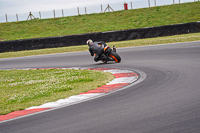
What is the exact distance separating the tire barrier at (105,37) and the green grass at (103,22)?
13.0m

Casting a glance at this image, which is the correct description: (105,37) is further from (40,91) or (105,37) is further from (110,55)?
(40,91)

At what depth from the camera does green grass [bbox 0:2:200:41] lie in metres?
40.2

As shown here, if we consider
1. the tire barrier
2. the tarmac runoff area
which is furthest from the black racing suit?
the tire barrier

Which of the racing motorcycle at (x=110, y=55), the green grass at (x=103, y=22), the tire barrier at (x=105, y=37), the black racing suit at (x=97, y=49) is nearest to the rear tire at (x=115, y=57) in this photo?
the racing motorcycle at (x=110, y=55)

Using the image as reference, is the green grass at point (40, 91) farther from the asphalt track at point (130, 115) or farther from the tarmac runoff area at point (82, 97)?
the asphalt track at point (130, 115)

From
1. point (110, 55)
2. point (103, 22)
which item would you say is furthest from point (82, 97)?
point (103, 22)

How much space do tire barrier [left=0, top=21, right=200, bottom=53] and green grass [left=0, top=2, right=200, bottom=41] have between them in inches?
512

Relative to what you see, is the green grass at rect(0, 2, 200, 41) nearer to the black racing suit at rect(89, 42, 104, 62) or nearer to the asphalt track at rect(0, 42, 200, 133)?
the black racing suit at rect(89, 42, 104, 62)

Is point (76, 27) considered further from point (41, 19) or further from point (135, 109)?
point (135, 109)

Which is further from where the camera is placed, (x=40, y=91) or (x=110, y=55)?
(x=110, y=55)

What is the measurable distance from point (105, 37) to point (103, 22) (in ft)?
63.1

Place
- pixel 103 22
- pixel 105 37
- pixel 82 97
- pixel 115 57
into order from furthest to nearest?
pixel 103 22 < pixel 105 37 < pixel 115 57 < pixel 82 97

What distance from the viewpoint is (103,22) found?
44.5 metres

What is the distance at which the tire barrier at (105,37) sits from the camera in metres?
25.0
